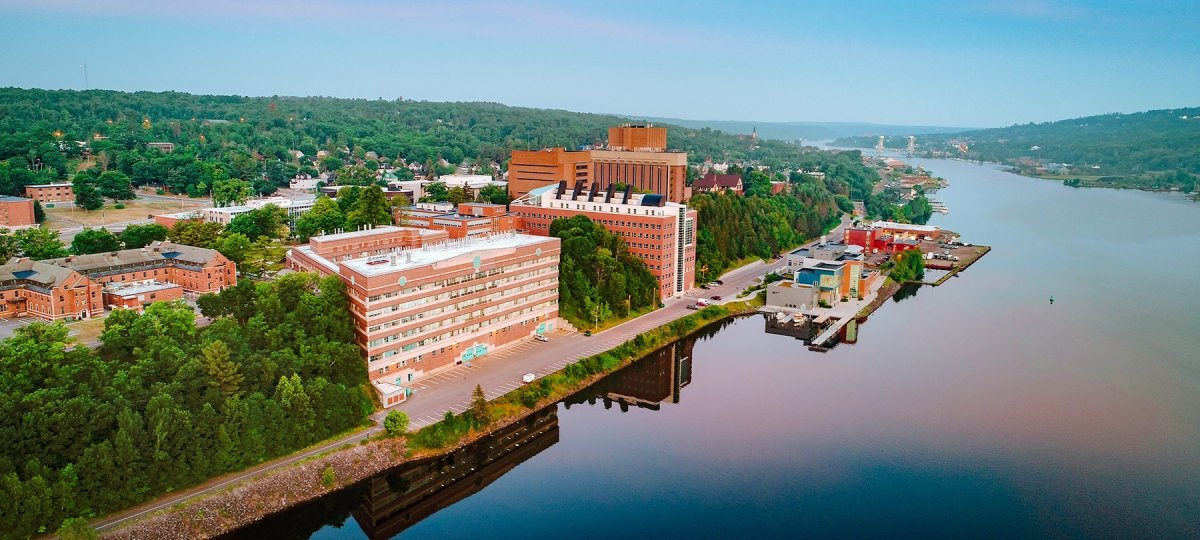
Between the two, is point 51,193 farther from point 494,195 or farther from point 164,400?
point 164,400

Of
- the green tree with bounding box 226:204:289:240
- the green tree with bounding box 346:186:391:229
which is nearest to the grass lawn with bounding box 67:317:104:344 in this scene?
the green tree with bounding box 226:204:289:240

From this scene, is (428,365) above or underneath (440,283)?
underneath

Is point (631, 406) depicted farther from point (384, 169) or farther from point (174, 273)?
point (384, 169)

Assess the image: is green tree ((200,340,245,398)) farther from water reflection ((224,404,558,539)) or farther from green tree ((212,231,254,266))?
green tree ((212,231,254,266))

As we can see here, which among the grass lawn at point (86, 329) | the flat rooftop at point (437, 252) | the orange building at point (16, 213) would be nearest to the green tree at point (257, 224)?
the orange building at point (16, 213)

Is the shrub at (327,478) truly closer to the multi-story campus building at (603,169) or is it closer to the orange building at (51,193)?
the multi-story campus building at (603,169)

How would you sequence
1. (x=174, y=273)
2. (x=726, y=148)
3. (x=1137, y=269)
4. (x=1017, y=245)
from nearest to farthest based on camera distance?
(x=174, y=273) < (x=1137, y=269) < (x=1017, y=245) < (x=726, y=148)

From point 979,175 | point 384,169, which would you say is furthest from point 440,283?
point 979,175
